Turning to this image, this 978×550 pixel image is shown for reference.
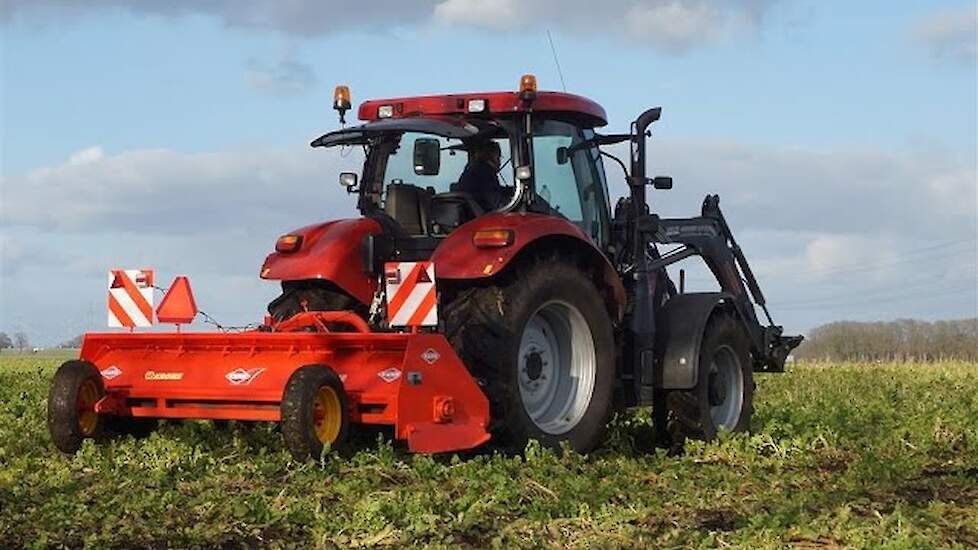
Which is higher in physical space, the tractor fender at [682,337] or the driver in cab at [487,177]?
the driver in cab at [487,177]

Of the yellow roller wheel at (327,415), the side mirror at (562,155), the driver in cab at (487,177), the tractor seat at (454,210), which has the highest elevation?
the side mirror at (562,155)

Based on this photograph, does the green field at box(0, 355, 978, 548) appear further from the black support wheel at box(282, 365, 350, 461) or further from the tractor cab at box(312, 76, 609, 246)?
the tractor cab at box(312, 76, 609, 246)

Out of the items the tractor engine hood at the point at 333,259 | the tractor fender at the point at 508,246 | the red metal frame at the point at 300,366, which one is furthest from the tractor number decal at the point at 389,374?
the tractor engine hood at the point at 333,259

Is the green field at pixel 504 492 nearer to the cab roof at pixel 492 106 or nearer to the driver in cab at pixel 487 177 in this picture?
the driver in cab at pixel 487 177

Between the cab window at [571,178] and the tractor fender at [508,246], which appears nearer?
the tractor fender at [508,246]

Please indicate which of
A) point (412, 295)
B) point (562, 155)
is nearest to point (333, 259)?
point (412, 295)

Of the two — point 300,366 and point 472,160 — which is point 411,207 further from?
point 300,366

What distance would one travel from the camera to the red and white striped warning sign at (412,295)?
7.67 meters

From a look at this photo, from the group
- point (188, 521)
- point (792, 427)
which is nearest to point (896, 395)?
point (792, 427)

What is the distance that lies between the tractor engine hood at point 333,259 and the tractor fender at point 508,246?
0.85 metres

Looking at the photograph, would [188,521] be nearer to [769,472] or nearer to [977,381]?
[769,472]

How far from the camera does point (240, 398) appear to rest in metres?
7.70

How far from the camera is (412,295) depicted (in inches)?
303

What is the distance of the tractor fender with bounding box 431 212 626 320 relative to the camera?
7820mm
